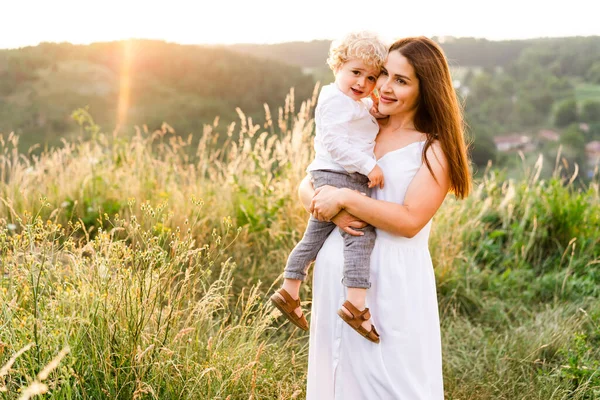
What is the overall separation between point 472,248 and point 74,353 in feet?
13.3

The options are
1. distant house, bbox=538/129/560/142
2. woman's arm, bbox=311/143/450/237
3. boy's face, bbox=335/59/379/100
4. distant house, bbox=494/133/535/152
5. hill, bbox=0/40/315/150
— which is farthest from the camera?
distant house, bbox=538/129/560/142

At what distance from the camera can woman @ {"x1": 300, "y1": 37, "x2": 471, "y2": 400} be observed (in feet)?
6.98

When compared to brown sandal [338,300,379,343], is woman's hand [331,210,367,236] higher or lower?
higher

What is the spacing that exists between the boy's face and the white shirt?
0.04 m

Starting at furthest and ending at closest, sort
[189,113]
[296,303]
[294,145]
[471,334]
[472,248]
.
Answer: [189,113] → [472,248] → [294,145] → [471,334] → [296,303]

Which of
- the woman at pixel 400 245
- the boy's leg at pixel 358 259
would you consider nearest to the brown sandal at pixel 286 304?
the woman at pixel 400 245

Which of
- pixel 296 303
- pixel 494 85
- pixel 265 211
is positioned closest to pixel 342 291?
pixel 296 303

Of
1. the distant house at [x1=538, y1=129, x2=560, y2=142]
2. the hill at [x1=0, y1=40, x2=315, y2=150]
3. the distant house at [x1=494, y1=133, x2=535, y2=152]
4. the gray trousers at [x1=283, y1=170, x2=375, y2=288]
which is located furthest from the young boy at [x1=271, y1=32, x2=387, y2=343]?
the distant house at [x1=538, y1=129, x2=560, y2=142]

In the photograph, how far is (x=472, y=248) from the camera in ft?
17.5

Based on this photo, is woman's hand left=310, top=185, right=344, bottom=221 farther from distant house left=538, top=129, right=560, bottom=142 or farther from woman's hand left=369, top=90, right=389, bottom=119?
distant house left=538, top=129, right=560, bottom=142

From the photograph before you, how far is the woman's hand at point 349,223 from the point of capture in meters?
2.15

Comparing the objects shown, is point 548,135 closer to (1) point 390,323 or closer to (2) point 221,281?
(2) point 221,281

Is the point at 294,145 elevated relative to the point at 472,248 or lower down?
elevated

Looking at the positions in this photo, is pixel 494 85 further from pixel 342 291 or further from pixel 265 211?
pixel 342 291
